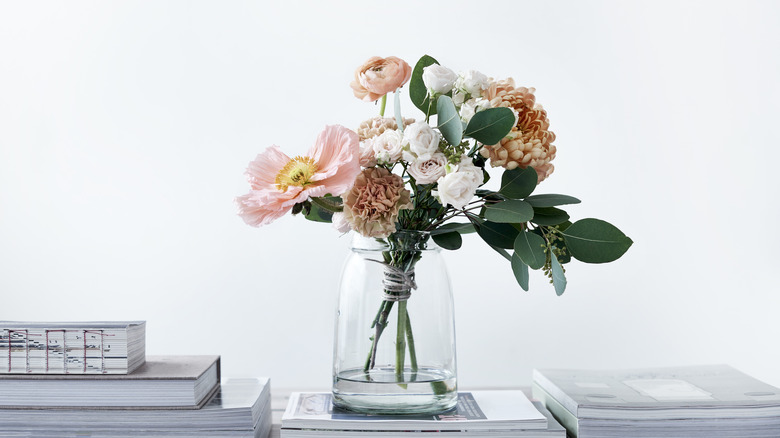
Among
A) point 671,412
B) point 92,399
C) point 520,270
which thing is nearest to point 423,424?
point 520,270

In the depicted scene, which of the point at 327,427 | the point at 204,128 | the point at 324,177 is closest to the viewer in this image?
the point at 324,177

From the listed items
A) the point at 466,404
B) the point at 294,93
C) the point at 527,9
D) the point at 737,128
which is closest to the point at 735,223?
the point at 737,128

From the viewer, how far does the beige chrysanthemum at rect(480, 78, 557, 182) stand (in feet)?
2.67

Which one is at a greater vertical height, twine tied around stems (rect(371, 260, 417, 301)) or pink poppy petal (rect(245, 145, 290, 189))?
pink poppy petal (rect(245, 145, 290, 189))

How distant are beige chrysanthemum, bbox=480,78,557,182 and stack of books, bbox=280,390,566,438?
0.32 m

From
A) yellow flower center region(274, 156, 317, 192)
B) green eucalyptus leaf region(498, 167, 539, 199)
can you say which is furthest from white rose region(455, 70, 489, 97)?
yellow flower center region(274, 156, 317, 192)

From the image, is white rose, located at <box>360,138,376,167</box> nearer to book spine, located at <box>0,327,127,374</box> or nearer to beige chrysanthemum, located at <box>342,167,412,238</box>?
beige chrysanthemum, located at <box>342,167,412,238</box>

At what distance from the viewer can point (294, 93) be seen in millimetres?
1471

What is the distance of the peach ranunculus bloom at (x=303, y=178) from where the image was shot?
2.56ft

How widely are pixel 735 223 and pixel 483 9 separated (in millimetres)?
688

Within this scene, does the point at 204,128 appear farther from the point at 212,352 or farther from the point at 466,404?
the point at 466,404

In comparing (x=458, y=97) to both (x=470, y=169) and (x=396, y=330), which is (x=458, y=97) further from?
(x=396, y=330)

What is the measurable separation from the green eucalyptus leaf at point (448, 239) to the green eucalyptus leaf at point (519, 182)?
0.30 feet

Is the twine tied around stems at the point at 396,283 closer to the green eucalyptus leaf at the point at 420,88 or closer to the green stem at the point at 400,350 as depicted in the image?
the green stem at the point at 400,350
